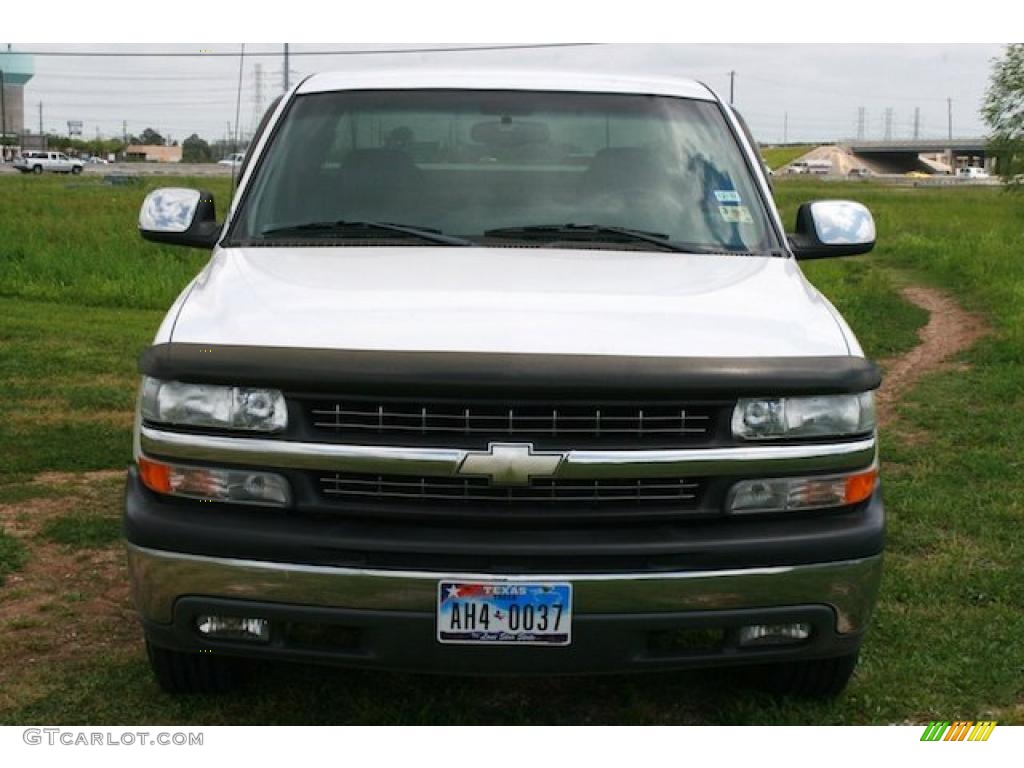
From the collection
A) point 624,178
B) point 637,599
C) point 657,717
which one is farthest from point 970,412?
point 637,599

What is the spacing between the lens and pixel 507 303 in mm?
3504

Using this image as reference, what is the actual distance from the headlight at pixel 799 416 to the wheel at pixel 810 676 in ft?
2.66

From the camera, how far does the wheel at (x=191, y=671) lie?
12.4 ft

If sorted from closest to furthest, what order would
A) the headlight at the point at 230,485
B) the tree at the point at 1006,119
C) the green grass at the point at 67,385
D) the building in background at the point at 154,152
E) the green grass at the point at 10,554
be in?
the headlight at the point at 230,485, the green grass at the point at 10,554, the green grass at the point at 67,385, the tree at the point at 1006,119, the building in background at the point at 154,152

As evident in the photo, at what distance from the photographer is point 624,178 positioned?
15.0ft

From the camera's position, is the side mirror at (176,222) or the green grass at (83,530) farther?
the green grass at (83,530)

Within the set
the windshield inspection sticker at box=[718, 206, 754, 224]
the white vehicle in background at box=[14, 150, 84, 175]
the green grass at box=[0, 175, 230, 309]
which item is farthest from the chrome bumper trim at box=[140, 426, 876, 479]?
the white vehicle in background at box=[14, 150, 84, 175]

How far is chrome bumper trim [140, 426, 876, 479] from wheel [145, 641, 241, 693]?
2.52 feet

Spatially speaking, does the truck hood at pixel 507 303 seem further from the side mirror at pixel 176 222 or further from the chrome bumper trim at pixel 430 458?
the side mirror at pixel 176 222

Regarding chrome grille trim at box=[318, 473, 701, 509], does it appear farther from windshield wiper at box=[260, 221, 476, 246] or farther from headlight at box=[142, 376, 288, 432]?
windshield wiper at box=[260, 221, 476, 246]

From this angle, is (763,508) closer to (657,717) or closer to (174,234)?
(657,717)

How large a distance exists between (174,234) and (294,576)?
1801mm

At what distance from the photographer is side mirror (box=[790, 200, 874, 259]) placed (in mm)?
4566

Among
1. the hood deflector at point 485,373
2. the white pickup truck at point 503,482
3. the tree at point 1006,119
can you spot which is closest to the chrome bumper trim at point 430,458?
the white pickup truck at point 503,482
